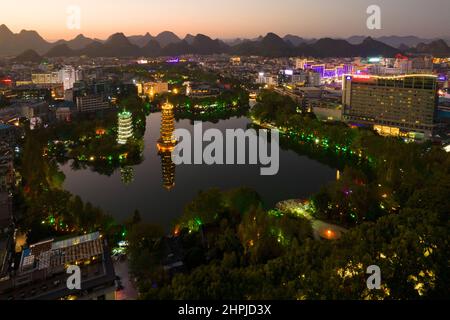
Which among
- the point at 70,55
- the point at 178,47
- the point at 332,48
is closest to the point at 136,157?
the point at 70,55

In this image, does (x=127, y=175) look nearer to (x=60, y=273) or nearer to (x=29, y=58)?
(x=60, y=273)

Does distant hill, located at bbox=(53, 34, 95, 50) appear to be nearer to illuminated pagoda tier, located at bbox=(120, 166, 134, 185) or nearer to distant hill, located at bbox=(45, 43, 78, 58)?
distant hill, located at bbox=(45, 43, 78, 58)

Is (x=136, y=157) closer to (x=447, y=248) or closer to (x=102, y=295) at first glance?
(x=102, y=295)

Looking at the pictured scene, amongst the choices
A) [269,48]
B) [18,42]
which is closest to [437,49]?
[269,48]

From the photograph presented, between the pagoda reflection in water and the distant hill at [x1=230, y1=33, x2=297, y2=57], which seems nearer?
the pagoda reflection in water

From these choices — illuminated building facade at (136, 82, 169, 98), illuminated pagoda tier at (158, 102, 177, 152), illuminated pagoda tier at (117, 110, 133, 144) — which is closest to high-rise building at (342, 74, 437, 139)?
illuminated pagoda tier at (158, 102, 177, 152)

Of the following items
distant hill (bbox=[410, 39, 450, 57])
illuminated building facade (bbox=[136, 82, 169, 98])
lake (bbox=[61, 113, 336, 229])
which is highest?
distant hill (bbox=[410, 39, 450, 57])
